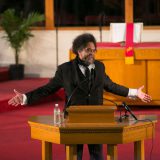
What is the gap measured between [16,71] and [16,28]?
804 millimetres

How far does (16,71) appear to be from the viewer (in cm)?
1331

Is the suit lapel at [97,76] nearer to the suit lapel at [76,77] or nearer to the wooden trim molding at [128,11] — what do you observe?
the suit lapel at [76,77]

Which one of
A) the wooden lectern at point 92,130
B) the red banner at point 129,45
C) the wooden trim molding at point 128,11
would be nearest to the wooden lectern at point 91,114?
the wooden lectern at point 92,130

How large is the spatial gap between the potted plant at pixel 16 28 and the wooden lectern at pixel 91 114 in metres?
7.88

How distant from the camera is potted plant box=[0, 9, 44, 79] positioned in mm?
12984

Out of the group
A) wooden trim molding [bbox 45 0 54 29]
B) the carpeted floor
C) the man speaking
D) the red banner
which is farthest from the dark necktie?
wooden trim molding [bbox 45 0 54 29]

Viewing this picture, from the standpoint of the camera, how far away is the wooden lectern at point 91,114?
5156mm

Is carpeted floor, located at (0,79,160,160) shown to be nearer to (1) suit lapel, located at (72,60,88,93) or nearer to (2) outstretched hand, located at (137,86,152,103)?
(2) outstretched hand, located at (137,86,152,103)

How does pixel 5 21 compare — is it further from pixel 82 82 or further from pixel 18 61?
pixel 82 82

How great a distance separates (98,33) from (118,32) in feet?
9.83

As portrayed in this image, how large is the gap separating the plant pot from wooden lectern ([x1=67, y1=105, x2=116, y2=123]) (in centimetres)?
811

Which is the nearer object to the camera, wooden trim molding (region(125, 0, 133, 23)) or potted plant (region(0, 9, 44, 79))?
potted plant (region(0, 9, 44, 79))

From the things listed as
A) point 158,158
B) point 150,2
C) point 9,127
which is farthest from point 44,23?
point 158,158

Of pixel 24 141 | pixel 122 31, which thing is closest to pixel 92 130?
pixel 24 141
